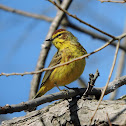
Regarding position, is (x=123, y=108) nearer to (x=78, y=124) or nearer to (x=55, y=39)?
(x=78, y=124)

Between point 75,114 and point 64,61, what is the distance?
4.81ft

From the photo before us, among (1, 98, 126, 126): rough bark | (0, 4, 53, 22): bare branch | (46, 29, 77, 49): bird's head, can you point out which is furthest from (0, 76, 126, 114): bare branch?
(0, 4, 53, 22): bare branch

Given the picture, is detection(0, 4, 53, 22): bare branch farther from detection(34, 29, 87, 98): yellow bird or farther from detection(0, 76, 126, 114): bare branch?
detection(0, 76, 126, 114): bare branch

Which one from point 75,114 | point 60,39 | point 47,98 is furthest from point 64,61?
point 47,98

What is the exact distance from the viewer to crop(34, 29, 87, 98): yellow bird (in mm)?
4629

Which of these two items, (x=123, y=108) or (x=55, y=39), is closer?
(x=123, y=108)

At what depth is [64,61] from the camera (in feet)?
15.9

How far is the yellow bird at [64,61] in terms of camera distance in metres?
4.63

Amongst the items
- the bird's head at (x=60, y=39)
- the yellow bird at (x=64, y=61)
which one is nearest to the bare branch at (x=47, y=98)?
the yellow bird at (x=64, y=61)

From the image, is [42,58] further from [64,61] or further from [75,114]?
[75,114]

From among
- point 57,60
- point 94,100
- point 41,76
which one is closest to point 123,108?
point 94,100

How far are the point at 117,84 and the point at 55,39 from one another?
6.38 feet

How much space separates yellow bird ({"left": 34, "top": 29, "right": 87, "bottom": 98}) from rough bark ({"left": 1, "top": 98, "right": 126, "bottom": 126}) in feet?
2.79

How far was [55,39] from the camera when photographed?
5488 millimetres
